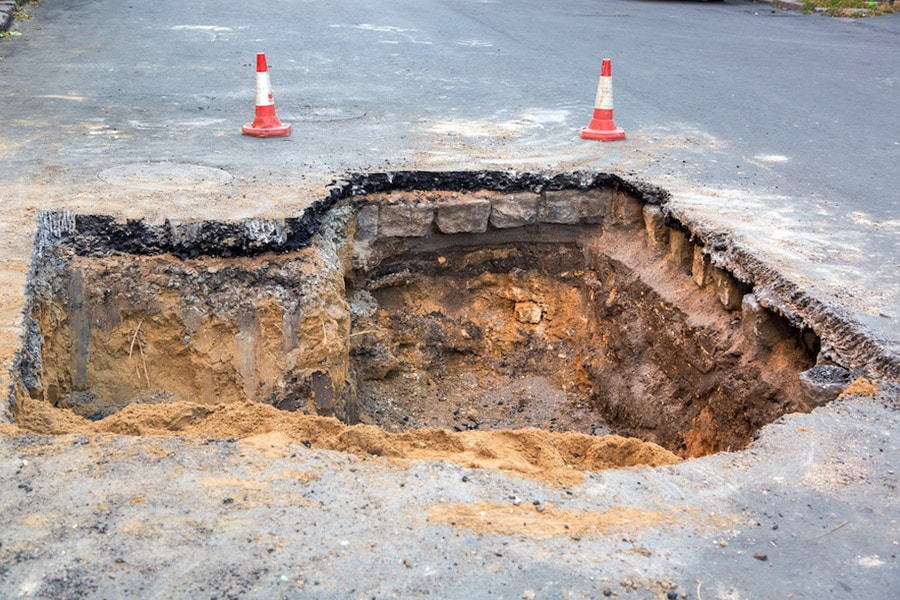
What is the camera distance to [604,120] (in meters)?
7.59

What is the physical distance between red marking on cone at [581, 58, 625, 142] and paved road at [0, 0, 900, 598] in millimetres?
285

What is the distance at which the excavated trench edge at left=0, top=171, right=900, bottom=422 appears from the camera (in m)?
4.11

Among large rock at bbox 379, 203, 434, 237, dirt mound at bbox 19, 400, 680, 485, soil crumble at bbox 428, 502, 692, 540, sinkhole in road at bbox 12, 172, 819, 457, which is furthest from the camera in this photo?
large rock at bbox 379, 203, 434, 237

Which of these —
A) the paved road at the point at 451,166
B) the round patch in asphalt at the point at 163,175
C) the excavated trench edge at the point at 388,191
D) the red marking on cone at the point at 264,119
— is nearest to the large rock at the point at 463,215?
the excavated trench edge at the point at 388,191

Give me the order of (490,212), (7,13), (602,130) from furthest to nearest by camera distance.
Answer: (7,13)
(602,130)
(490,212)

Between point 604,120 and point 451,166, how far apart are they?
1.77 metres

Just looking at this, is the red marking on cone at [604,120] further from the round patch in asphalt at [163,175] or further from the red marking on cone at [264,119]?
the round patch in asphalt at [163,175]

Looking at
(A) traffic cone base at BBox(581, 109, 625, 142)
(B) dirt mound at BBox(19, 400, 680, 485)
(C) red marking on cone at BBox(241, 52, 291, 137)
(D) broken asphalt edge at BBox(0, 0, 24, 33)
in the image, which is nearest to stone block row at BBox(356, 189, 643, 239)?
(A) traffic cone base at BBox(581, 109, 625, 142)

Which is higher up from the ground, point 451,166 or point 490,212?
point 451,166

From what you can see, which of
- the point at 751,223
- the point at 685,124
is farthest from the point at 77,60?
the point at 751,223

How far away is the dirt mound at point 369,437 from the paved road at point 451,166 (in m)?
0.27

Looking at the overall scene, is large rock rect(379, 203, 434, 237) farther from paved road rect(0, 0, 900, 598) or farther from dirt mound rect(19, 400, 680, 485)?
dirt mound rect(19, 400, 680, 485)

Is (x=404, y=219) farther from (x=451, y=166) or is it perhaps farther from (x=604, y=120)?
(x=604, y=120)

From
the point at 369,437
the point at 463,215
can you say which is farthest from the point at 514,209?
the point at 369,437
